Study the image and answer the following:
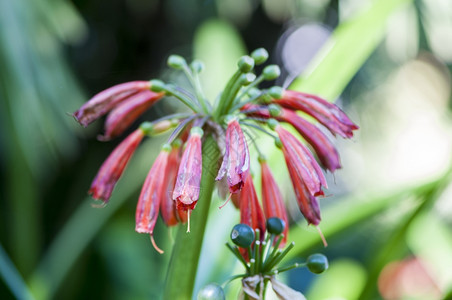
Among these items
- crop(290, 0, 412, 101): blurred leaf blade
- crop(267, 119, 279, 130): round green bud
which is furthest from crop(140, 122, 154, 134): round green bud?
crop(290, 0, 412, 101): blurred leaf blade

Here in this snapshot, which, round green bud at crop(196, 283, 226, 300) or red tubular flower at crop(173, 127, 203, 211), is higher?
red tubular flower at crop(173, 127, 203, 211)

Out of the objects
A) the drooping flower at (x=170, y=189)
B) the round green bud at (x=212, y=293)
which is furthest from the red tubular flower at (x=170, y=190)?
the round green bud at (x=212, y=293)

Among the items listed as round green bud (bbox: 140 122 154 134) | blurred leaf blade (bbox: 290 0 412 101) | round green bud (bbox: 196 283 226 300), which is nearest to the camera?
round green bud (bbox: 196 283 226 300)

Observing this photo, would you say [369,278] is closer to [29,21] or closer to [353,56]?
[353,56]

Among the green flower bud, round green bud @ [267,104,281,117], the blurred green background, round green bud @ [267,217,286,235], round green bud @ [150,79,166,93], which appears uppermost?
round green bud @ [150,79,166,93]

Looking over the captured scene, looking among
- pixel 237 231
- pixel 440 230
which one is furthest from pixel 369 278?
pixel 440 230

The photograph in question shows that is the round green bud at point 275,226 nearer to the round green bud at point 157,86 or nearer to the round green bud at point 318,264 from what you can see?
the round green bud at point 318,264

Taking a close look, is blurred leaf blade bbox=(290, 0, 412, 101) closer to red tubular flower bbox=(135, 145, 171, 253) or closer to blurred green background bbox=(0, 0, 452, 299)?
blurred green background bbox=(0, 0, 452, 299)
